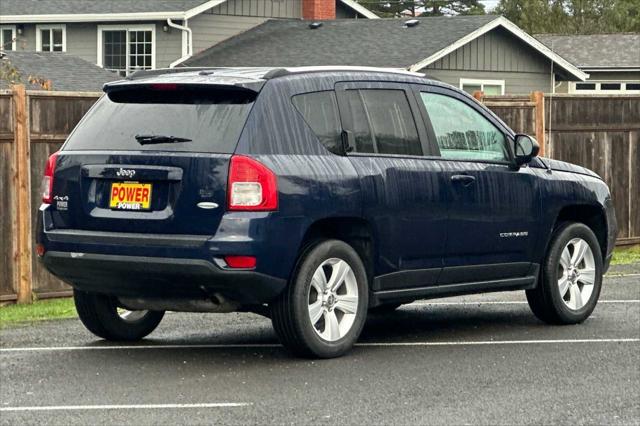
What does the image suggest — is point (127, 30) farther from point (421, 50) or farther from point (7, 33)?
point (421, 50)

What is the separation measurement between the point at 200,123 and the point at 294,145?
614 mm

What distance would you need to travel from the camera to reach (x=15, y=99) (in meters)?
13.5

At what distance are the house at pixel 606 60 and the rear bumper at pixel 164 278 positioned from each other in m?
38.9

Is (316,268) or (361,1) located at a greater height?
(361,1)

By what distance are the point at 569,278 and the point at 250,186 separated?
3438 millimetres

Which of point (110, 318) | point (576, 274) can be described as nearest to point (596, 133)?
point (576, 274)

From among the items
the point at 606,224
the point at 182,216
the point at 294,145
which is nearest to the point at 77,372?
the point at 182,216

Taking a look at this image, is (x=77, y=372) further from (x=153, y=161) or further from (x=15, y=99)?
(x=15, y=99)

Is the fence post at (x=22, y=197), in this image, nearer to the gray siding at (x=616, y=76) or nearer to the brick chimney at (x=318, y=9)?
the brick chimney at (x=318, y=9)

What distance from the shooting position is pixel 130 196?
929cm

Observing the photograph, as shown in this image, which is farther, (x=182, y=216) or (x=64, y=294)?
(x=64, y=294)

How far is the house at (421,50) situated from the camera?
109 feet

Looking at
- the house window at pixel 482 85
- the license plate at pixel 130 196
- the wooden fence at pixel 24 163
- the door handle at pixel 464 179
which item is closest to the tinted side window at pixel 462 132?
the door handle at pixel 464 179

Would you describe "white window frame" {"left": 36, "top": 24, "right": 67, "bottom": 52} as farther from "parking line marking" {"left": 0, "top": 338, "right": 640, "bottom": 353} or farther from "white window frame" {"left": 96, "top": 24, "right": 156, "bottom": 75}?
"parking line marking" {"left": 0, "top": 338, "right": 640, "bottom": 353}
